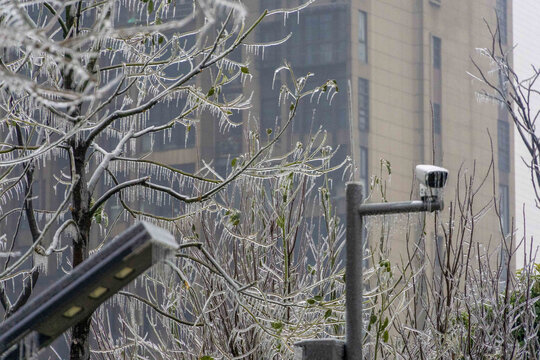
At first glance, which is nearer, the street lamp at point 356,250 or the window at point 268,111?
the street lamp at point 356,250

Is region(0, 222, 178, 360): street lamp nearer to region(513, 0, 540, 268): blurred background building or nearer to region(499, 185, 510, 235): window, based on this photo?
region(499, 185, 510, 235): window

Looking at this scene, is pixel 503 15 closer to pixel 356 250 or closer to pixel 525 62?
pixel 525 62

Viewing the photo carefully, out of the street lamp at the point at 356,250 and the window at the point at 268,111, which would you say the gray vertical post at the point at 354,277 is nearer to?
the street lamp at the point at 356,250

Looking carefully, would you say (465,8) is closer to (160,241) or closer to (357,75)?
(357,75)

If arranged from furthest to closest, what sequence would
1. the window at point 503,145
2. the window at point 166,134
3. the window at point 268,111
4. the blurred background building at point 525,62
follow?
the blurred background building at point 525,62 → the window at point 503,145 → the window at point 268,111 → the window at point 166,134

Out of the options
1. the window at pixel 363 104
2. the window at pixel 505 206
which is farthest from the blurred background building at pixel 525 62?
the window at pixel 363 104

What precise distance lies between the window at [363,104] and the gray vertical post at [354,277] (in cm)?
7213

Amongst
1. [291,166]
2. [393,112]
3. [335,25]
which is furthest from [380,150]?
[291,166]

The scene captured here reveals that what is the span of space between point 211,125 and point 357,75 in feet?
36.3

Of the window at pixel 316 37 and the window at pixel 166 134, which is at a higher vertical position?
the window at pixel 316 37

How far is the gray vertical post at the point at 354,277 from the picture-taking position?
24.3 ft

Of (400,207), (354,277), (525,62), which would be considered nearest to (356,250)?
(354,277)

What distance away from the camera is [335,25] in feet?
266

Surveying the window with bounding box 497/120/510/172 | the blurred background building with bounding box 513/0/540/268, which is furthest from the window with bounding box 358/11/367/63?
the blurred background building with bounding box 513/0/540/268
